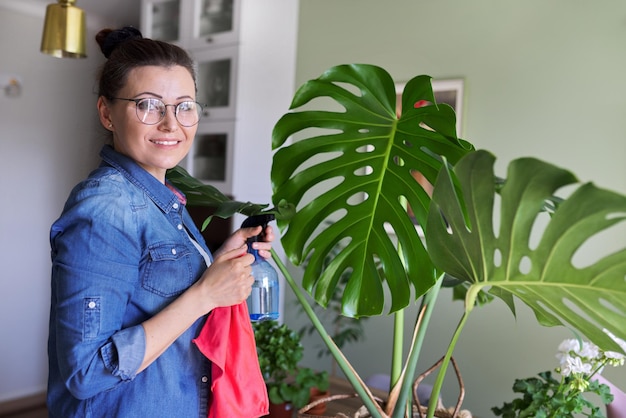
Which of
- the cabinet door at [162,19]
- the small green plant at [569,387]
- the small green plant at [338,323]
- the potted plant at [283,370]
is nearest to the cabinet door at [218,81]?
the cabinet door at [162,19]

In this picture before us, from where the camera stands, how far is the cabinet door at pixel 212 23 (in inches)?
125

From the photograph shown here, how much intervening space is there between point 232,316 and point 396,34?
2.32m

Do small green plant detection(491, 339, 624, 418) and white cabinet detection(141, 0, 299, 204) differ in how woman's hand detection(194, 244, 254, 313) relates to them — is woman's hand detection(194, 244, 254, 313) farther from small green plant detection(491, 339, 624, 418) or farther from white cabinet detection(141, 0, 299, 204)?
white cabinet detection(141, 0, 299, 204)

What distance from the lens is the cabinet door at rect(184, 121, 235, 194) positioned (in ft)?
10.5

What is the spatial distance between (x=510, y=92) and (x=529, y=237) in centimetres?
200

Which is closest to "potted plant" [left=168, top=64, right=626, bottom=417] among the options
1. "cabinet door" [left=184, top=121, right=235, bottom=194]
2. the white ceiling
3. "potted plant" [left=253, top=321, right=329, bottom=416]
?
"potted plant" [left=253, top=321, right=329, bottom=416]

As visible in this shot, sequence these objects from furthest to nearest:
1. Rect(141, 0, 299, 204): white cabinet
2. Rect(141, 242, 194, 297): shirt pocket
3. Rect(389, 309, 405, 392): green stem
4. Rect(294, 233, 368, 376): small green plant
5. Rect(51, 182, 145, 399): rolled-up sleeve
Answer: Rect(141, 0, 299, 204): white cabinet
Rect(294, 233, 368, 376): small green plant
Rect(389, 309, 405, 392): green stem
Rect(141, 242, 194, 297): shirt pocket
Rect(51, 182, 145, 399): rolled-up sleeve

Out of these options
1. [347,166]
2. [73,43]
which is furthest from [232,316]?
[73,43]

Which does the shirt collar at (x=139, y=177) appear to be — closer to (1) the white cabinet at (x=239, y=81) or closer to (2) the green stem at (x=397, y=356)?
(2) the green stem at (x=397, y=356)

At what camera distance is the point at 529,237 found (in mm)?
835

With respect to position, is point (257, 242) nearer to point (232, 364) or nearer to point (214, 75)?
point (232, 364)

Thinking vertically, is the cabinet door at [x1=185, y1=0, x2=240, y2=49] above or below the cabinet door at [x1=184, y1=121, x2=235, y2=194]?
above

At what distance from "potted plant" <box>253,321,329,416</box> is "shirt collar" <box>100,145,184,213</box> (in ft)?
2.69

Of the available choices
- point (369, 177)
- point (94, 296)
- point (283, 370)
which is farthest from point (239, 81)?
point (94, 296)
